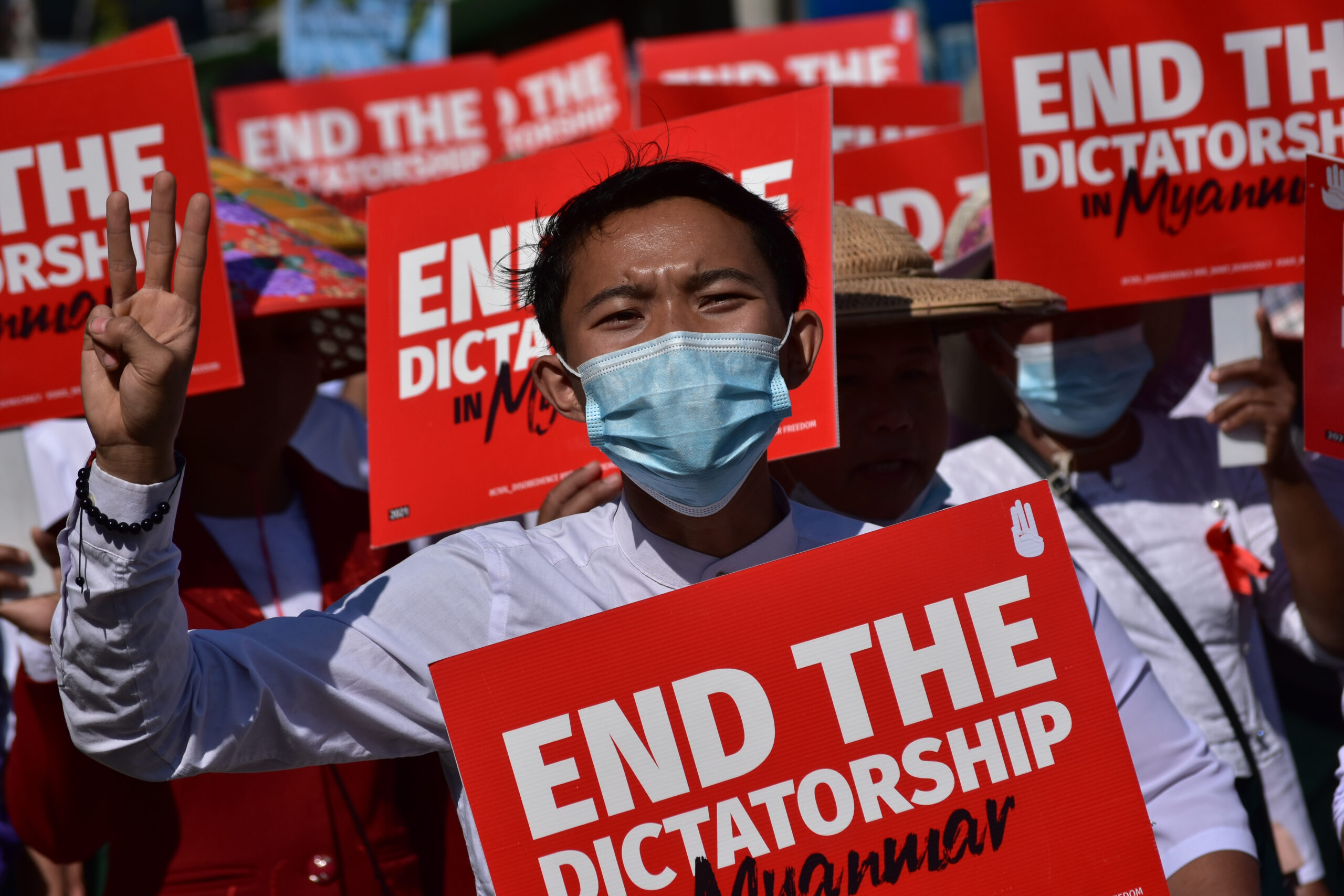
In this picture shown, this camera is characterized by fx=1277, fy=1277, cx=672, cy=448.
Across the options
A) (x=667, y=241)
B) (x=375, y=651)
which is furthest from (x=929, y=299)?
(x=375, y=651)

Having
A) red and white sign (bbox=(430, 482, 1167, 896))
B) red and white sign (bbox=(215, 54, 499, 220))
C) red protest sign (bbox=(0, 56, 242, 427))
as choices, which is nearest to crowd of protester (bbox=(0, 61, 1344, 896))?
red and white sign (bbox=(430, 482, 1167, 896))

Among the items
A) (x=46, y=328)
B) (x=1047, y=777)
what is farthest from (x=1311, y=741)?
(x=46, y=328)

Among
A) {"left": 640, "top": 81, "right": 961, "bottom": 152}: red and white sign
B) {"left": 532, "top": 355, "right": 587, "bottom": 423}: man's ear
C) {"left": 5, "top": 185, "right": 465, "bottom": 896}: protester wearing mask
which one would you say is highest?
{"left": 640, "top": 81, "right": 961, "bottom": 152}: red and white sign

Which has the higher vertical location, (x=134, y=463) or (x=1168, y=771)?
(x=134, y=463)

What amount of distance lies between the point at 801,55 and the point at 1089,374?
3819 millimetres

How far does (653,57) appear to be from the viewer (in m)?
6.38

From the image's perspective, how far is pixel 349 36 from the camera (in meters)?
8.29

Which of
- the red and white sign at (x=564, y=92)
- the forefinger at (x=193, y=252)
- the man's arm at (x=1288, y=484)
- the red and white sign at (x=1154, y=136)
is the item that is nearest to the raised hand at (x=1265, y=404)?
the man's arm at (x=1288, y=484)

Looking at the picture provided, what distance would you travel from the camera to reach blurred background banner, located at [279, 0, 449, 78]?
8.06 meters

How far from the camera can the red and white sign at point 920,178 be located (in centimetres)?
373

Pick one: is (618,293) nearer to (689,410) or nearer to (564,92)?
(689,410)

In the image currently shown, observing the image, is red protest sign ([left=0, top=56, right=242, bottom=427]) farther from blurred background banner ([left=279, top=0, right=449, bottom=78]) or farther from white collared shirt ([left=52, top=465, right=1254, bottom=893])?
blurred background banner ([left=279, top=0, right=449, bottom=78])

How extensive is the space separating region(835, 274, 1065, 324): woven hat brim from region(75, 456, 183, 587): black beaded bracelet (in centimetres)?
136

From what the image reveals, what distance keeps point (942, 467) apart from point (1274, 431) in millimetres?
739
